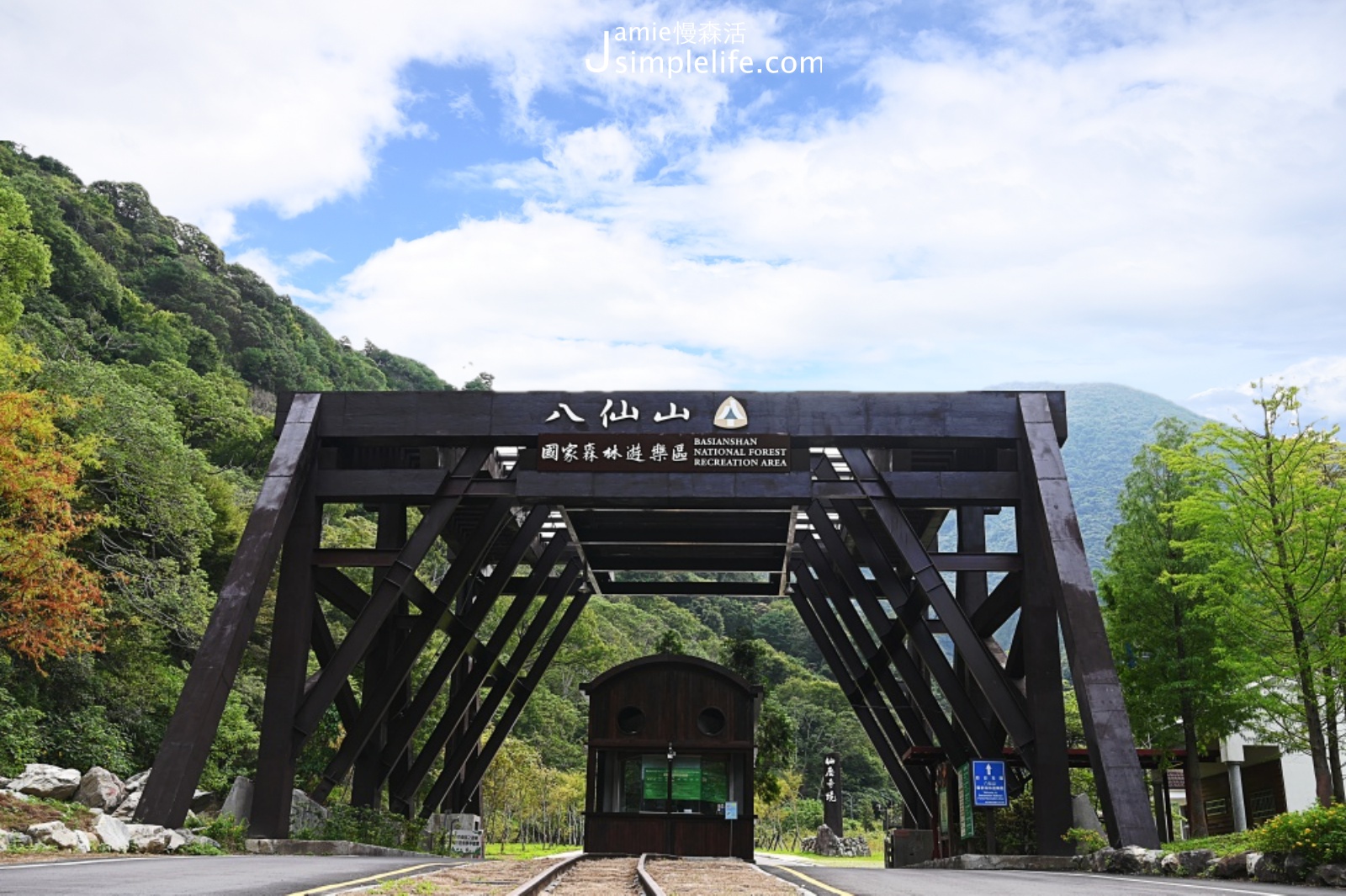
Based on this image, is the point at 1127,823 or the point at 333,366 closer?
the point at 1127,823

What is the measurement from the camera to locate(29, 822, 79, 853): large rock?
1173cm

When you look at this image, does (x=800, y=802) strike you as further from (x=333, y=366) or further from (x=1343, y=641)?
(x=1343, y=641)

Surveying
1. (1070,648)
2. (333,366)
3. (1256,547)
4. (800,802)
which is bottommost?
(800,802)

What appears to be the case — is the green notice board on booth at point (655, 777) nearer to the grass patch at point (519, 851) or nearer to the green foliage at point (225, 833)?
the green foliage at point (225, 833)

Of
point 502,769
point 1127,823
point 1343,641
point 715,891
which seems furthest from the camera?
point 502,769

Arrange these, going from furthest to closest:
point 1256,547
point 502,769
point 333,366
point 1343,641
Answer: point 333,366
point 502,769
point 1256,547
point 1343,641

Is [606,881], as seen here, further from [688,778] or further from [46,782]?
[688,778]

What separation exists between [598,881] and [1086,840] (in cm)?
769

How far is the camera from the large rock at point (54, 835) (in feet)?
38.5

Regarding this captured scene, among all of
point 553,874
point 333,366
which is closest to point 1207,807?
point 553,874

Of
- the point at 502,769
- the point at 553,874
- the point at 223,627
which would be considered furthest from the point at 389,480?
the point at 502,769

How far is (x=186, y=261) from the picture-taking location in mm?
68125

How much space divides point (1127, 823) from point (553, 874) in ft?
25.9

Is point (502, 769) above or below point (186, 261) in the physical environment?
below
